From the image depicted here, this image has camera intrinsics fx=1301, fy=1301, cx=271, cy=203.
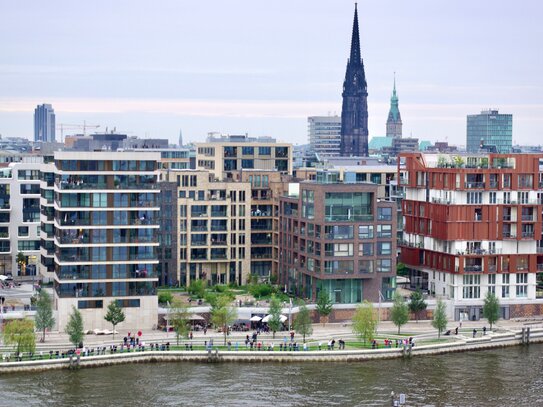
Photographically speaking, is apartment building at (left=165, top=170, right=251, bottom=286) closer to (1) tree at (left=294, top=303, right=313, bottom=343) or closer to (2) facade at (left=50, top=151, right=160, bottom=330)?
(2) facade at (left=50, top=151, right=160, bottom=330)

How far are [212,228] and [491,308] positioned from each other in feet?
163

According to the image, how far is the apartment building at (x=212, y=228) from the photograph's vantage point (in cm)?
19450

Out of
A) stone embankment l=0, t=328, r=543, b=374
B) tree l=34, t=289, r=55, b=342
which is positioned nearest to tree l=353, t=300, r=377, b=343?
stone embankment l=0, t=328, r=543, b=374

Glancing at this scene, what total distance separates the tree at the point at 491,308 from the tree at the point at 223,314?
32038mm

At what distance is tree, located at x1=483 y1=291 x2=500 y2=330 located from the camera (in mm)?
163875

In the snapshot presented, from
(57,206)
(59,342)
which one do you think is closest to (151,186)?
(57,206)

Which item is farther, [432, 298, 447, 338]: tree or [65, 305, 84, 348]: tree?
[432, 298, 447, 338]: tree

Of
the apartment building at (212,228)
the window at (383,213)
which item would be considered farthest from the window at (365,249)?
the apartment building at (212,228)

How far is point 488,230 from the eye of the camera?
174625 millimetres

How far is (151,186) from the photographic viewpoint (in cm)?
15800

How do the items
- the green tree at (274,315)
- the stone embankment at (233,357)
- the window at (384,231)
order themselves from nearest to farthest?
1. the stone embankment at (233,357)
2. the green tree at (274,315)
3. the window at (384,231)

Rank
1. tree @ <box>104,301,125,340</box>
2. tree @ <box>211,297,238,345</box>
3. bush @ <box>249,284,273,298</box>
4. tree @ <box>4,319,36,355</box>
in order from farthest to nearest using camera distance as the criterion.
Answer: bush @ <box>249,284,273,298</box>, tree @ <box>211,297,238,345</box>, tree @ <box>104,301,125,340</box>, tree @ <box>4,319,36,355</box>

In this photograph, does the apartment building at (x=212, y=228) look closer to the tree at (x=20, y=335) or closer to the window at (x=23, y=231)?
the window at (x=23, y=231)

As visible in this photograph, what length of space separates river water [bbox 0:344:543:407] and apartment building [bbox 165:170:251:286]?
51.9 m
